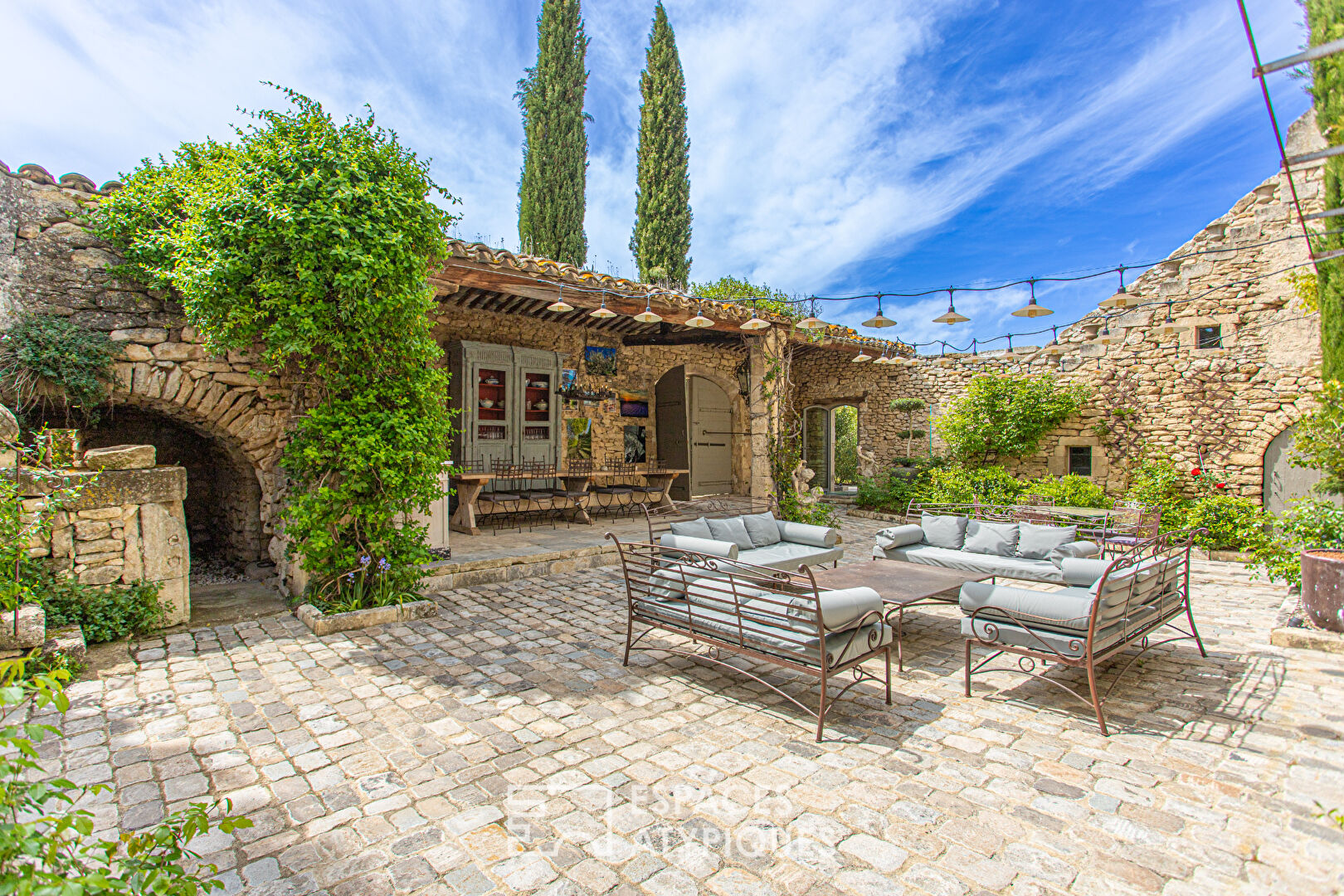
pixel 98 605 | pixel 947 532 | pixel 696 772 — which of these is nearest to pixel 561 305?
pixel 98 605

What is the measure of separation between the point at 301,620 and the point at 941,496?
9356mm

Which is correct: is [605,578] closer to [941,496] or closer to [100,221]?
[100,221]

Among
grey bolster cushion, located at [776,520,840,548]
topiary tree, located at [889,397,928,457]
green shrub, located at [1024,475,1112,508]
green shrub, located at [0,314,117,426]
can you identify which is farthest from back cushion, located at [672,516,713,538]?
topiary tree, located at [889,397,928,457]

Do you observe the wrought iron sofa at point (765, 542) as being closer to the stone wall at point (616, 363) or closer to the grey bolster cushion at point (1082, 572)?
the grey bolster cushion at point (1082, 572)

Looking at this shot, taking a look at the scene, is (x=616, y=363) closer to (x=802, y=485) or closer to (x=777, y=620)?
(x=802, y=485)

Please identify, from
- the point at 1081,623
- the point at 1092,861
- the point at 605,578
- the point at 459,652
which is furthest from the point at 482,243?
the point at 1092,861

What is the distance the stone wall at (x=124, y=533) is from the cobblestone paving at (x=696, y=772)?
511 millimetres

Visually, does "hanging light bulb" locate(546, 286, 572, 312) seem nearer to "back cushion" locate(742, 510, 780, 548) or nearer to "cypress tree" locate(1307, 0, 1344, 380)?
"back cushion" locate(742, 510, 780, 548)

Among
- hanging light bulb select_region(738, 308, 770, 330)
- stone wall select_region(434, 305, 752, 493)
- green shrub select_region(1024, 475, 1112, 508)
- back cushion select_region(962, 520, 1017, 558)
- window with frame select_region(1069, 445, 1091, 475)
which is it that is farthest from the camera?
window with frame select_region(1069, 445, 1091, 475)

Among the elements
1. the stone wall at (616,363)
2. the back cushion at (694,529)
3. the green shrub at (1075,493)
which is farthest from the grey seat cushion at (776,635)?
the green shrub at (1075,493)

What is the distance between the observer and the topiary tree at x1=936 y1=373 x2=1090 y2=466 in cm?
1043

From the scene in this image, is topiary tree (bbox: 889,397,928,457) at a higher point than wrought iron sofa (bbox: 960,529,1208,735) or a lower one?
higher

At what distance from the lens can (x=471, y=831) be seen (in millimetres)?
2244

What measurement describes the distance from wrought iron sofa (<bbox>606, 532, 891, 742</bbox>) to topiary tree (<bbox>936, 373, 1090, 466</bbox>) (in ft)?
28.0
